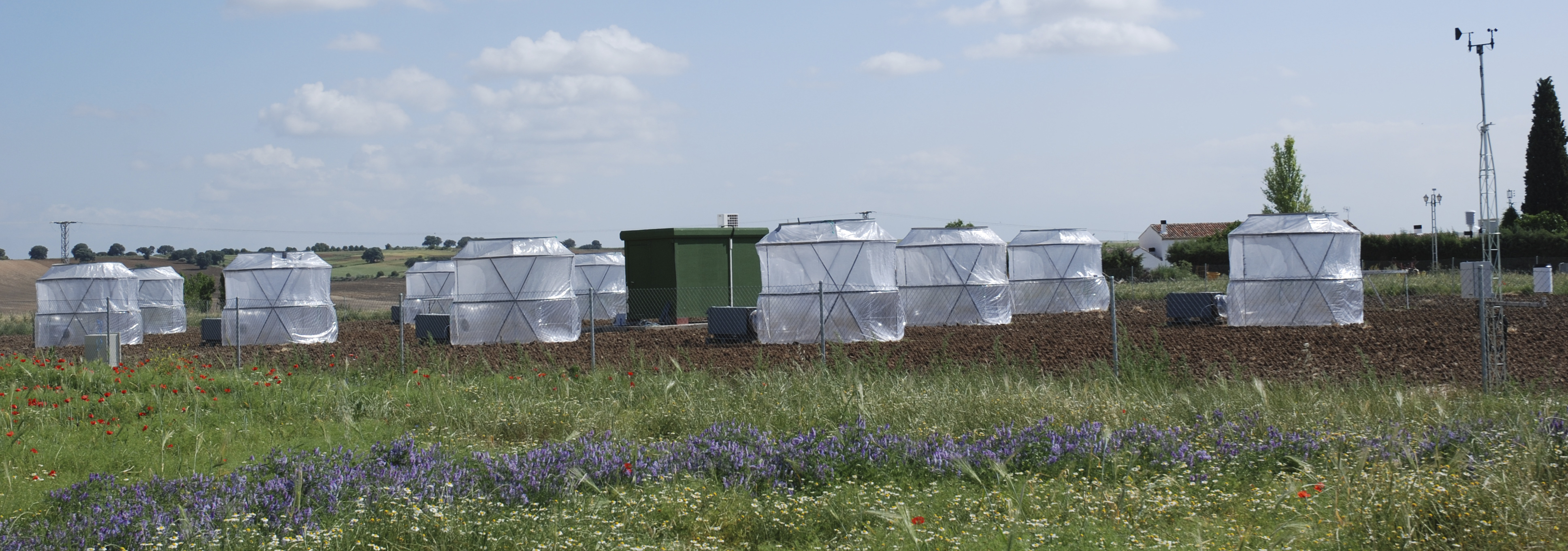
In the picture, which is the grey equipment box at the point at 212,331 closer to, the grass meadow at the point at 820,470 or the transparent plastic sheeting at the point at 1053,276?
the grass meadow at the point at 820,470

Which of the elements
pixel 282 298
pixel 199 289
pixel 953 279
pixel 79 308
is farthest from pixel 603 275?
pixel 199 289

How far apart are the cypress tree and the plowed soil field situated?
1124 inches

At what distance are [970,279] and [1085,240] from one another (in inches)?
237

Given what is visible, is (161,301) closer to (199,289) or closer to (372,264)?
(199,289)

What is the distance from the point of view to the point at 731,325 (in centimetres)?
1884

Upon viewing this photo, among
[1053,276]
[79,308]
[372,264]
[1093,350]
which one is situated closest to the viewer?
[1093,350]

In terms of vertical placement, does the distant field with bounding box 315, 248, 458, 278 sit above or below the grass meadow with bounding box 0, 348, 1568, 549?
above

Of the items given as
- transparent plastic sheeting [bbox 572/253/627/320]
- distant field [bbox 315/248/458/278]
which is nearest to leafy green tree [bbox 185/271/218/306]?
transparent plastic sheeting [bbox 572/253/627/320]

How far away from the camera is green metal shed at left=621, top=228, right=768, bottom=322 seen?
80.0 ft

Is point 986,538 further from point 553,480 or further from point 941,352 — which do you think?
point 941,352

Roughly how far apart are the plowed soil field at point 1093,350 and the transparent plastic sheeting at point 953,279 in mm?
1343

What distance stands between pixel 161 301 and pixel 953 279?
24.1 meters

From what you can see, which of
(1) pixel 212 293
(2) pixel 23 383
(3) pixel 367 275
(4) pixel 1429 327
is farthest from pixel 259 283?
(3) pixel 367 275

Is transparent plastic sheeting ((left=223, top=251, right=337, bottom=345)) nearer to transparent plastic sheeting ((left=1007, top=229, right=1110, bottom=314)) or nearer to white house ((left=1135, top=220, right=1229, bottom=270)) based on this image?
transparent plastic sheeting ((left=1007, top=229, right=1110, bottom=314))
